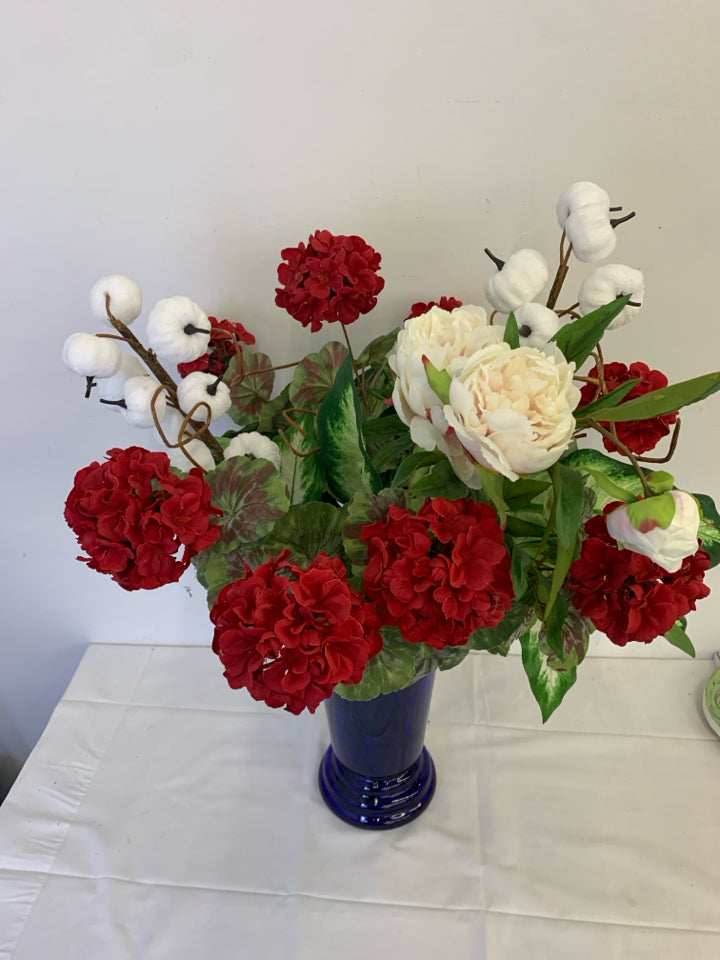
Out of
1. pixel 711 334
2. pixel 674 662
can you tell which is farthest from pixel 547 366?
pixel 674 662

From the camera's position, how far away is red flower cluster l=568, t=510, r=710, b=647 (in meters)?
0.42

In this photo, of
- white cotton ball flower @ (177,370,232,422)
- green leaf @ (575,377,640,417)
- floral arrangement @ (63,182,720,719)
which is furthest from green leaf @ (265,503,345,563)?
green leaf @ (575,377,640,417)

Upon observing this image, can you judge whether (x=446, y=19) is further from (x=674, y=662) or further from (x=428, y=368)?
(x=674, y=662)

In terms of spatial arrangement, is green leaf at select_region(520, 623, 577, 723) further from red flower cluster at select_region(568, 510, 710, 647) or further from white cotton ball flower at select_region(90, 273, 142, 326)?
white cotton ball flower at select_region(90, 273, 142, 326)

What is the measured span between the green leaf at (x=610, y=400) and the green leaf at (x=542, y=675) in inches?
8.2

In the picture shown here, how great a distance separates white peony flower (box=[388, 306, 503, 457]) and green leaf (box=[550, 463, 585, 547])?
66 millimetres

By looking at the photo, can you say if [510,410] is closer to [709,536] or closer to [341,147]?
[709,536]

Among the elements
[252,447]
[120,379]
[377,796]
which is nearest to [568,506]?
[252,447]

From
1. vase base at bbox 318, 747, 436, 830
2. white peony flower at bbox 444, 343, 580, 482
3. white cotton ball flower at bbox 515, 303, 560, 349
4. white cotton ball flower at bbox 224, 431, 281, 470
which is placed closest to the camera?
white peony flower at bbox 444, 343, 580, 482

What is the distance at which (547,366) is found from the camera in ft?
1.22

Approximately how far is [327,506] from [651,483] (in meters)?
0.25

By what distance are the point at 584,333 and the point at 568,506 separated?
4.8 inches

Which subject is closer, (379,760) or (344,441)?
(344,441)

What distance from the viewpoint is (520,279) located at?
0.48 metres
